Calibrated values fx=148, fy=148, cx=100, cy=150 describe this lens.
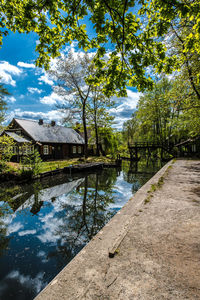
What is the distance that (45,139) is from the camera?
2695 cm

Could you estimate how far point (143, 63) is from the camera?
4.34 m

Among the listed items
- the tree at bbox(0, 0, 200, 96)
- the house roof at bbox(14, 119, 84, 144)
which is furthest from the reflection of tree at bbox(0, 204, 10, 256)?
the house roof at bbox(14, 119, 84, 144)

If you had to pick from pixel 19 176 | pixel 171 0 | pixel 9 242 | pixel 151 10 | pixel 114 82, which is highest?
pixel 151 10

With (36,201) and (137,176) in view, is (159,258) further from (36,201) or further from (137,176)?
(137,176)

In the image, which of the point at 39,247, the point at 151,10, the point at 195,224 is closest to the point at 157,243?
the point at 195,224

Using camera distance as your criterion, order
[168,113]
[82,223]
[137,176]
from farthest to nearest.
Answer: [168,113] < [137,176] < [82,223]

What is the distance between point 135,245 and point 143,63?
461 cm

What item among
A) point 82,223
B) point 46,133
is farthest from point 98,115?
point 82,223

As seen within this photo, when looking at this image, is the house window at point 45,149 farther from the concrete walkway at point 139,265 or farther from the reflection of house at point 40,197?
the concrete walkway at point 139,265

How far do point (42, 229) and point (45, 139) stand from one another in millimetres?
22982

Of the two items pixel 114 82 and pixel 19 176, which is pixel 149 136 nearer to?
pixel 19 176

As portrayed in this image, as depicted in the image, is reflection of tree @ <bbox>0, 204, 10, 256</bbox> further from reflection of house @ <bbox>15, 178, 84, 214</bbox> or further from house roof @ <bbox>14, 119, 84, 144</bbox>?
house roof @ <bbox>14, 119, 84, 144</bbox>

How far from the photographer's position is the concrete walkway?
5.63ft

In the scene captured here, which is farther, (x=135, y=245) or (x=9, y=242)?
(x=9, y=242)
